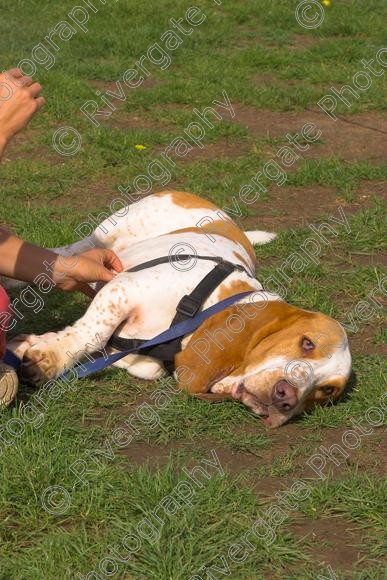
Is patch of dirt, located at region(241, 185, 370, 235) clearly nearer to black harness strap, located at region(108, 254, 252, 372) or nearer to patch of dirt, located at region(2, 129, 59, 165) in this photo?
patch of dirt, located at region(2, 129, 59, 165)

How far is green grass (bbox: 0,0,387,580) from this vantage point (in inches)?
140

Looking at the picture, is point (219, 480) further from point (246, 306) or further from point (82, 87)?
point (82, 87)

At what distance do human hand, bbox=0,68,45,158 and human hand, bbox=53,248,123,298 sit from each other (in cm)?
81

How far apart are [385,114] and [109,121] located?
2.55 meters

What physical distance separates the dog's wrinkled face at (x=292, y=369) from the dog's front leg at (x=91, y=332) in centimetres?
58

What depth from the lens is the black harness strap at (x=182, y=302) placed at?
4469 millimetres

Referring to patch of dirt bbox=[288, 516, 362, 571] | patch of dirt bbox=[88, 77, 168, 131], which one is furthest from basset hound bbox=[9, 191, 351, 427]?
patch of dirt bbox=[88, 77, 168, 131]


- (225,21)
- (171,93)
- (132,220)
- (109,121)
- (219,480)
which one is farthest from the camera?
(225,21)

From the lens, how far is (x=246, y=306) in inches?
177

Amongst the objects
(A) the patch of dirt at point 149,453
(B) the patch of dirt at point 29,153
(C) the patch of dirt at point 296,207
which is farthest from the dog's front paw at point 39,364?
(B) the patch of dirt at point 29,153

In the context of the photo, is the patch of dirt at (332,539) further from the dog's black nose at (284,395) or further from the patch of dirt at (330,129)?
the patch of dirt at (330,129)

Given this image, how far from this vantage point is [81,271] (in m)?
4.53

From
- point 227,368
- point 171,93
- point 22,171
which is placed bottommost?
Answer: point 22,171

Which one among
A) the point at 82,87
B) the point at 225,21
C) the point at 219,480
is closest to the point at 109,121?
the point at 82,87
